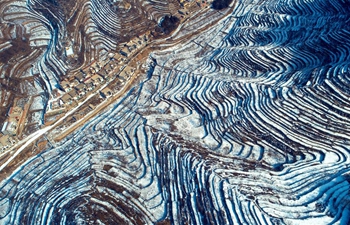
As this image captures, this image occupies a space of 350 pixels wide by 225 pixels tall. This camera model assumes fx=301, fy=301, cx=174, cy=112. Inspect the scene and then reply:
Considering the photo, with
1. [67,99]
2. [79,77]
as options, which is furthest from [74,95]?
[79,77]

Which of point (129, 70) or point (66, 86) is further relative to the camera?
point (129, 70)

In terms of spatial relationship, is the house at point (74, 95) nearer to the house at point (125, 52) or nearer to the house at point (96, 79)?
the house at point (96, 79)

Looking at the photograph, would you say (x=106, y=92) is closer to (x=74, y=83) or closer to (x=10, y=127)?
(x=74, y=83)

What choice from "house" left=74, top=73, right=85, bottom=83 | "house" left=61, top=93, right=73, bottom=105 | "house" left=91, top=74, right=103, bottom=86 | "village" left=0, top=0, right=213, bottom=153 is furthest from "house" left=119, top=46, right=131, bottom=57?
"house" left=61, top=93, right=73, bottom=105

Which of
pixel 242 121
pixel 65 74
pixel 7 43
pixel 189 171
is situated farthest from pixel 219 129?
pixel 7 43

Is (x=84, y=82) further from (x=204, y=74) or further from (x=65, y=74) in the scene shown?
(x=204, y=74)

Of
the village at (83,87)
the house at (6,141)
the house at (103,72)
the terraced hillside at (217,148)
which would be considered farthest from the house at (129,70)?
the house at (6,141)
